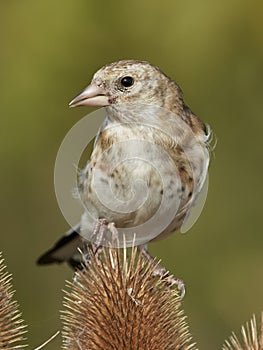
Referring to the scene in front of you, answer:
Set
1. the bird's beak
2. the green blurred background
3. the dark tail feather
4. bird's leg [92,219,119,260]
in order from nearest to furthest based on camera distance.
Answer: bird's leg [92,219,119,260]
the bird's beak
the dark tail feather
the green blurred background

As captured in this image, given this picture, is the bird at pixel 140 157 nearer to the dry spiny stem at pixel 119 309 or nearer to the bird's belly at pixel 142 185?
the bird's belly at pixel 142 185

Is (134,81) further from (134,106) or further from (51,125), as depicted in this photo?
(51,125)

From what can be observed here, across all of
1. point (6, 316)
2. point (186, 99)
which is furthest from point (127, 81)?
point (186, 99)

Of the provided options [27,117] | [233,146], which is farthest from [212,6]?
[27,117]

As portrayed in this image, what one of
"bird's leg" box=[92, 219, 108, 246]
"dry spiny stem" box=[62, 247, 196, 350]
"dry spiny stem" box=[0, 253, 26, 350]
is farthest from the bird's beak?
"dry spiny stem" box=[0, 253, 26, 350]

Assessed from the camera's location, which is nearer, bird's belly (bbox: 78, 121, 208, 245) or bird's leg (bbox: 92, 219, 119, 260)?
bird's leg (bbox: 92, 219, 119, 260)

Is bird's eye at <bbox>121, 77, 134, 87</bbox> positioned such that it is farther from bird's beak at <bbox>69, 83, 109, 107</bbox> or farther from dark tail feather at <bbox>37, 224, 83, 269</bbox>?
dark tail feather at <bbox>37, 224, 83, 269</bbox>
